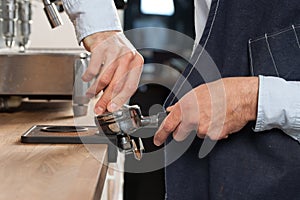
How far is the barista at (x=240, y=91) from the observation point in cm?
81

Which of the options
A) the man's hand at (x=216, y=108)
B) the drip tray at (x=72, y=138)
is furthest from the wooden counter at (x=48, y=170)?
the man's hand at (x=216, y=108)

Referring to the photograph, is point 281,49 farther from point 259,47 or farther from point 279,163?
point 279,163

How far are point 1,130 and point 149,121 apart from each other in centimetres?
35

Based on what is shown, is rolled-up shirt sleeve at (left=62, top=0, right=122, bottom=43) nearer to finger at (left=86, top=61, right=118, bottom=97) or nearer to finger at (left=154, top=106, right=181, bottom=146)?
finger at (left=86, top=61, right=118, bottom=97)

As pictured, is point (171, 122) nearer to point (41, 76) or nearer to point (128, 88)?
point (128, 88)

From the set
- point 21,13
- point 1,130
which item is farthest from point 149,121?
point 21,13

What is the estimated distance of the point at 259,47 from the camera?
883mm

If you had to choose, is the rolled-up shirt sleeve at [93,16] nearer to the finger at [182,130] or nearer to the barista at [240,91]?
the barista at [240,91]

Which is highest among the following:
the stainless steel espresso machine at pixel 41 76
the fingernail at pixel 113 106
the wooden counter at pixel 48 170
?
the fingernail at pixel 113 106

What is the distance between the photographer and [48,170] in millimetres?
734

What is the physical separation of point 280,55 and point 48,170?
1.27ft

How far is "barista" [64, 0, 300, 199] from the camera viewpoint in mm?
806

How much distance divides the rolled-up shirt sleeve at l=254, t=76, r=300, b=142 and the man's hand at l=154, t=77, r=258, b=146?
0.4 inches

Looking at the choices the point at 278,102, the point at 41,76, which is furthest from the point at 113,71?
the point at 41,76
